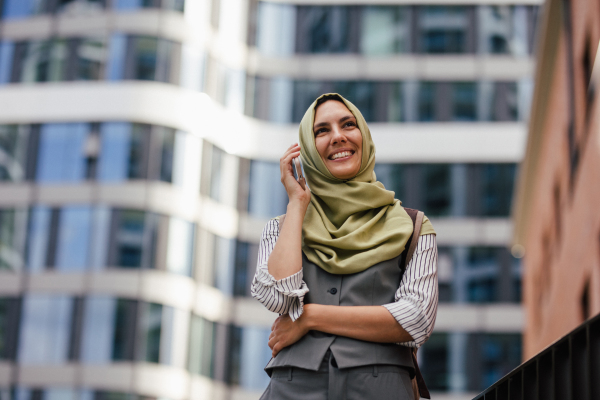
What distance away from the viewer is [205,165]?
27359mm

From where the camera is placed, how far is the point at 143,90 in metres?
26.6

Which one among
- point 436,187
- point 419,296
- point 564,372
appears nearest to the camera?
point 419,296

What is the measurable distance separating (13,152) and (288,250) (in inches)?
1007

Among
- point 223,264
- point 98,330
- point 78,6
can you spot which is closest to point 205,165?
point 223,264

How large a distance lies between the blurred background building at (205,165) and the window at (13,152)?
0.07 metres

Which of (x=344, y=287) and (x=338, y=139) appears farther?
(x=338, y=139)

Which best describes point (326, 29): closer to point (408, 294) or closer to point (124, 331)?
point (124, 331)

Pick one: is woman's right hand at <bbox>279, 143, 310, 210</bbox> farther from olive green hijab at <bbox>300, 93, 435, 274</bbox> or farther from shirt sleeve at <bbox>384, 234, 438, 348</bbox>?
shirt sleeve at <bbox>384, 234, 438, 348</bbox>

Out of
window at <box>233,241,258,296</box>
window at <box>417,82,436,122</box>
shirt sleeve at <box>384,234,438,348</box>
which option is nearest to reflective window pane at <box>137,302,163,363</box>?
window at <box>233,241,258,296</box>

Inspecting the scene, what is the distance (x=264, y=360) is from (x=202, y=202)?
5387mm

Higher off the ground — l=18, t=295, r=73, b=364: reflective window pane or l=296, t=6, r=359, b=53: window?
l=296, t=6, r=359, b=53: window

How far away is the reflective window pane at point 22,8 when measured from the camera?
27922 millimetres

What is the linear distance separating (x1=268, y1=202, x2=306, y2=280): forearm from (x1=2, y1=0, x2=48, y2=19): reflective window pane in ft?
87.1

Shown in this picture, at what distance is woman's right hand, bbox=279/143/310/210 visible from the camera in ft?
11.4
